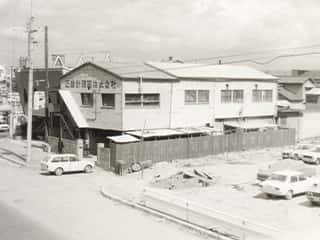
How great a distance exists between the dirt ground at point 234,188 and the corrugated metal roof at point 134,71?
Answer: 8330mm

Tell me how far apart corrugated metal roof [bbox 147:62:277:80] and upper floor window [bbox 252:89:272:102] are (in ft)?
4.90

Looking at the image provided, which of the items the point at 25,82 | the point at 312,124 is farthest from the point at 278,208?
the point at 25,82

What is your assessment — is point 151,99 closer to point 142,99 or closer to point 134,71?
point 142,99

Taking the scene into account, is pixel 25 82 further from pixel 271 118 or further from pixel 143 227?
pixel 143 227

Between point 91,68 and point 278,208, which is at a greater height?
point 91,68

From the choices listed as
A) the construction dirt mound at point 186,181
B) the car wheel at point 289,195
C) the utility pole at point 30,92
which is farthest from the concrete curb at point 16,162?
the car wheel at point 289,195

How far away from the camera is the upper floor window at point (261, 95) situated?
54.8 m

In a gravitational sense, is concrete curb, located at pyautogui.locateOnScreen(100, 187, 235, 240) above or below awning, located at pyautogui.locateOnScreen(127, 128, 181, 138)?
below

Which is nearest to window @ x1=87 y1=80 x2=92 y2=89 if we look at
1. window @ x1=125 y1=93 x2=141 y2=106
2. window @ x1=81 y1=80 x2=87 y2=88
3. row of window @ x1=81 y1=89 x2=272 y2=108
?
window @ x1=81 y1=80 x2=87 y2=88

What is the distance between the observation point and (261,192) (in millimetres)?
28766

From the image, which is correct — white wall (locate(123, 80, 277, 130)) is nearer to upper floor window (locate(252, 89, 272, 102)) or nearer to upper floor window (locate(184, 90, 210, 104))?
upper floor window (locate(184, 90, 210, 104))

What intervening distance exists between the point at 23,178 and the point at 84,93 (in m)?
13.4

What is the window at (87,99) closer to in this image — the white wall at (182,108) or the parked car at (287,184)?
the white wall at (182,108)

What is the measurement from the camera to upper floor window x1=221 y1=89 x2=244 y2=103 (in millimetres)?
51219
